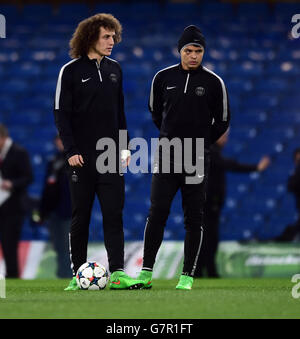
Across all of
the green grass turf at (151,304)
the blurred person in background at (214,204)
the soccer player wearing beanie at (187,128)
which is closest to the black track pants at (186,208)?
the soccer player wearing beanie at (187,128)

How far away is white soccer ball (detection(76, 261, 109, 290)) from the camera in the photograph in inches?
280

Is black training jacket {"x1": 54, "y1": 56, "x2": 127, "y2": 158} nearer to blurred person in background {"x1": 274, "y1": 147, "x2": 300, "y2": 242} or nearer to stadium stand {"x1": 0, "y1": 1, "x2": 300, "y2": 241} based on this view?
blurred person in background {"x1": 274, "y1": 147, "x2": 300, "y2": 242}

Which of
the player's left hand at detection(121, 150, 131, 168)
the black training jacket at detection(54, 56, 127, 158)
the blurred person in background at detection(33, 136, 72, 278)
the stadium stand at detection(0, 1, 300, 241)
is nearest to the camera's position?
the black training jacket at detection(54, 56, 127, 158)

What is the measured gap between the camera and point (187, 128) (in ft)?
23.7

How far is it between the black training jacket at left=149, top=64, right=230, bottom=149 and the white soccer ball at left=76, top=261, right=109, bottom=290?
3.86 feet

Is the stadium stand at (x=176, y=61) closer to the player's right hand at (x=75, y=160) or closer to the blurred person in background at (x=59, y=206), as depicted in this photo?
the blurred person in background at (x=59, y=206)

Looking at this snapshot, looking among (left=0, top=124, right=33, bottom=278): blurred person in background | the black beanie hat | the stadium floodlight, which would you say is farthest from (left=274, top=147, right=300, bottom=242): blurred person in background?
the stadium floodlight

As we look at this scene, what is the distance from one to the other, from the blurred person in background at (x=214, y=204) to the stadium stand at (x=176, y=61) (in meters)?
3.26

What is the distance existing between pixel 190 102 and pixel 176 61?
1036 centimetres

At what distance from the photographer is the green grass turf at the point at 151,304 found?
210 inches

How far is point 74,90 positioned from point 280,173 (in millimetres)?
8837

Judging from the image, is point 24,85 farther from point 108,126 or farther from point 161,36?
point 108,126

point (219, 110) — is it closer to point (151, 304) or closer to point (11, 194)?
point (151, 304)
